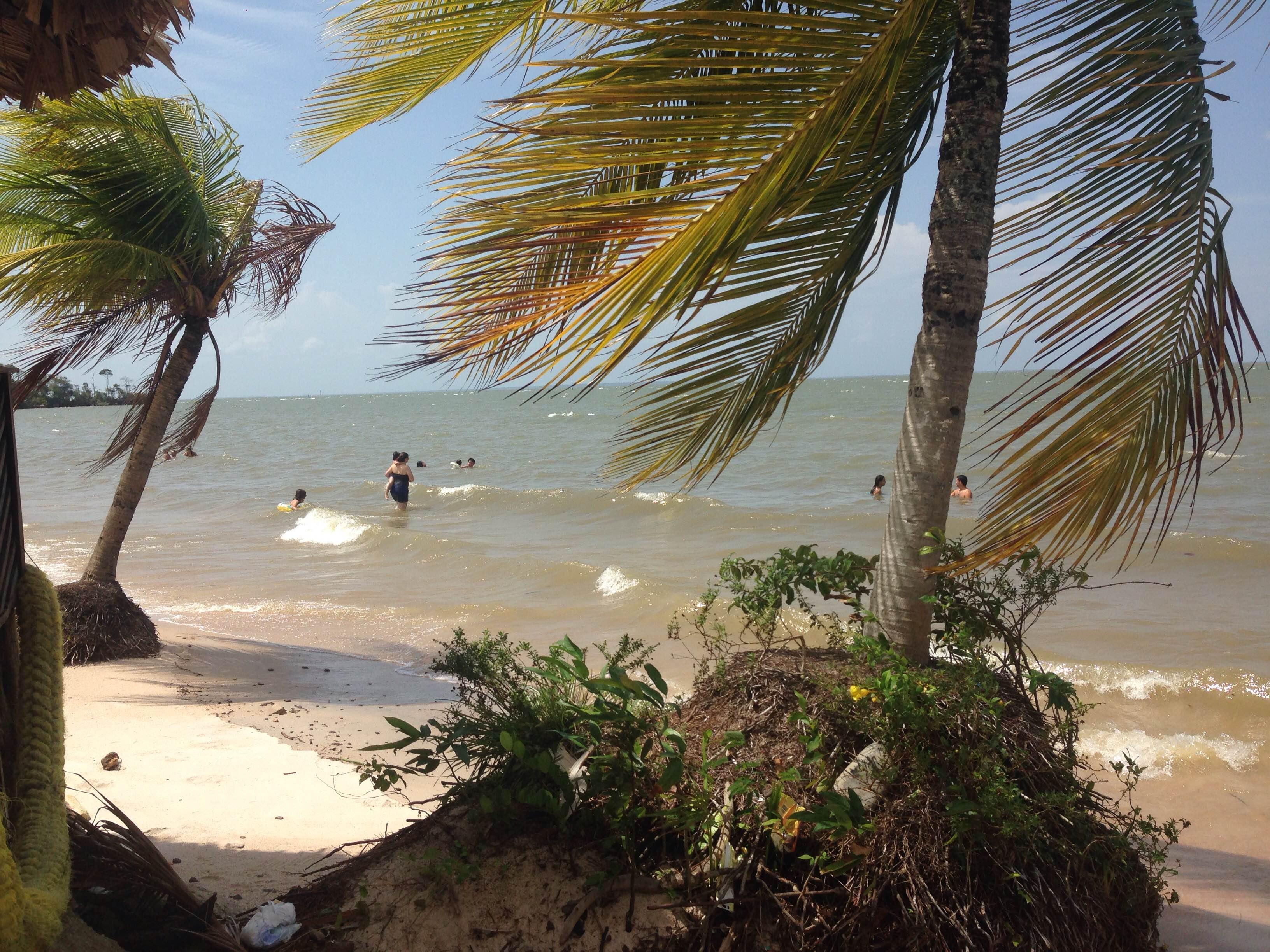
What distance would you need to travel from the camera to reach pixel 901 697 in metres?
2.60

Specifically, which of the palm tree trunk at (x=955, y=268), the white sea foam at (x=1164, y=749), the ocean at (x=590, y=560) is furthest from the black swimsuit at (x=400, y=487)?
the palm tree trunk at (x=955, y=268)

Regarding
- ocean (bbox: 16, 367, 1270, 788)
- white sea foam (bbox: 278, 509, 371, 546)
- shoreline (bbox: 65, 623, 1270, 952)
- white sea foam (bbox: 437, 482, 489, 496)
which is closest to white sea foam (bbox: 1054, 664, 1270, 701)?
ocean (bbox: 16, 367, 1270, 788)

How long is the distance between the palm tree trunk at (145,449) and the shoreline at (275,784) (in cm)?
93

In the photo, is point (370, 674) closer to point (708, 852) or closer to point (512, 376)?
point (708, 852)

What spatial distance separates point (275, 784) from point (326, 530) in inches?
524

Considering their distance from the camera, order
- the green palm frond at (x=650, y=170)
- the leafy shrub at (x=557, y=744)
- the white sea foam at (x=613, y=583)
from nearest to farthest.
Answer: the green palm frond at (x=650, y=170) → the leafy shrub at (x=557, y=744) → the white sea foam at (x=613, y=583)

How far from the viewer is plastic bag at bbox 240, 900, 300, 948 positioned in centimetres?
263

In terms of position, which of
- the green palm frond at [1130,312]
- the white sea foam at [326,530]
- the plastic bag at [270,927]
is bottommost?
the white sea foam at [326,530]

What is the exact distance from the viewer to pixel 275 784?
4.86 m

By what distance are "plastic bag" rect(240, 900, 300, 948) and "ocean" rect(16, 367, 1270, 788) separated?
1.72m

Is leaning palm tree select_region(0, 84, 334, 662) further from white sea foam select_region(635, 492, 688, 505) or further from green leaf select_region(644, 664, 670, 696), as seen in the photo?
white sea foam select_region(635, 492, 688, 505)

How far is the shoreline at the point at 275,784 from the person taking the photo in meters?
3.82

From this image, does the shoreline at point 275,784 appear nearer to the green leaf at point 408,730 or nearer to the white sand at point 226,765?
the white sand at point 226,765

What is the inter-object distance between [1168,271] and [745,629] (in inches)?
76.1
